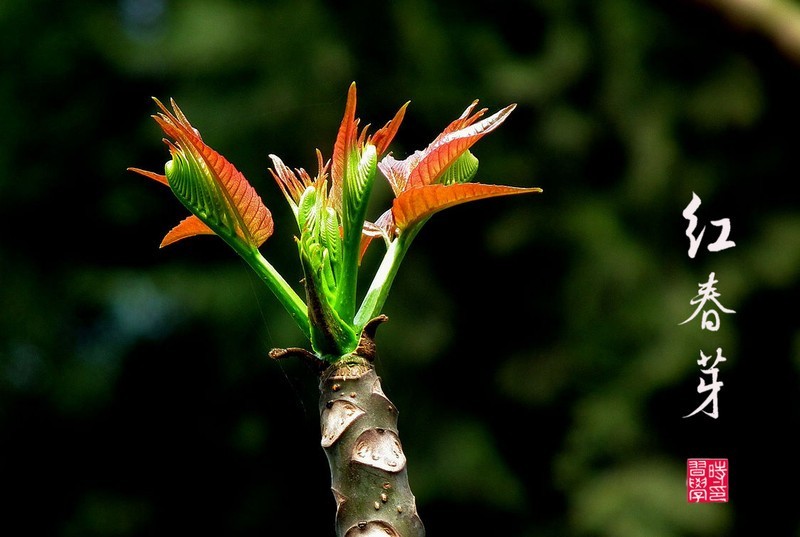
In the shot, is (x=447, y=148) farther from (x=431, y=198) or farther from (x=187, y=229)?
(x=187, y=229)

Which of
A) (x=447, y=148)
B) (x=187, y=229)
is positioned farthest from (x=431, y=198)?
(x=187, y=229)

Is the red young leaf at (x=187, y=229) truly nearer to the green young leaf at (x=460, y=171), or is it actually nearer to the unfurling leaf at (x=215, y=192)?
the unfurling leaf at (x=215, y=192)

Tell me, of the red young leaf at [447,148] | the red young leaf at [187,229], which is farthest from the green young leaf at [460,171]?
the red young leaf at [187,229]

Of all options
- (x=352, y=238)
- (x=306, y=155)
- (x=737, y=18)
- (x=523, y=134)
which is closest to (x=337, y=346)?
(x=352, y=238)

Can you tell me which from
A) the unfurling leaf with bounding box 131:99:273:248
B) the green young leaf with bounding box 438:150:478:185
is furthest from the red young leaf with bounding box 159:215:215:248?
the green young leaf with bounding box 438:150:478:185

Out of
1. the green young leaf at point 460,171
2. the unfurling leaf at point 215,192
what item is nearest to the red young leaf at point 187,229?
the unfurling leaf at point 215,192

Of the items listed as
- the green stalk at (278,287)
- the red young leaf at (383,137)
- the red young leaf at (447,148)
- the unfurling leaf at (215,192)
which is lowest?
the green stalk at (278,287)

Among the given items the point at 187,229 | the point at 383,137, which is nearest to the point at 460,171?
the point at 383,137

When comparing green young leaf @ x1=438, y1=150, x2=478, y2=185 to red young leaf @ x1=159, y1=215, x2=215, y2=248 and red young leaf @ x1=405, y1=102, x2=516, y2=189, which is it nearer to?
red young leaf @ x1=405, y1=102, x2=516, y2=189

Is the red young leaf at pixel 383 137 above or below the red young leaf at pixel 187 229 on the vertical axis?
above
